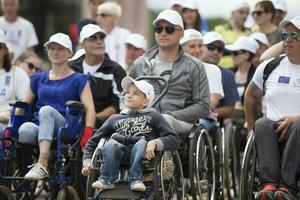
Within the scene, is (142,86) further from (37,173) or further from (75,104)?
(37,173)

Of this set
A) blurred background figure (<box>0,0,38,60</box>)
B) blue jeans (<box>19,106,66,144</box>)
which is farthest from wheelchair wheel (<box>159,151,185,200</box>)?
blurred background figure (<box>0,0,38,60</box>)

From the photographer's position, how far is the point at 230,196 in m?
13.8

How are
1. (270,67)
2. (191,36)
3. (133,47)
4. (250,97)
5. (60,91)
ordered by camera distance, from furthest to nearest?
1. (133,47)
2. (191,36)
3. (60,91)
4. (250,97)
5. (270,67)

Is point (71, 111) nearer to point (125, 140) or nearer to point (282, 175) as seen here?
point (125, 140)

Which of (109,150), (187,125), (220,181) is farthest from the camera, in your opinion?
(220,181)

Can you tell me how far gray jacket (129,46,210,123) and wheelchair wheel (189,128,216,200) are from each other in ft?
0.91

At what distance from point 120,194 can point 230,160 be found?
10.5 ft

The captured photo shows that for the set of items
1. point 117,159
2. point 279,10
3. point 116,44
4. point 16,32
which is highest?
point 279,10

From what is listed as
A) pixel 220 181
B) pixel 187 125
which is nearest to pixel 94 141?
pixel 187 125

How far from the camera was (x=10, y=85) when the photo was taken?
1338 cm

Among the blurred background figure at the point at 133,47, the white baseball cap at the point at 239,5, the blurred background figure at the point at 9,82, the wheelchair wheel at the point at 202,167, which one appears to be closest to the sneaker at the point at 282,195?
the wheelchair wheel at the point at 202,167

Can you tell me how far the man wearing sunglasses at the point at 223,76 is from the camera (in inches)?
551

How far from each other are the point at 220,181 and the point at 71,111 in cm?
182

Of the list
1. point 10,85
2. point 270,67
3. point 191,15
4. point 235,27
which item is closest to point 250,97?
point 270,67
